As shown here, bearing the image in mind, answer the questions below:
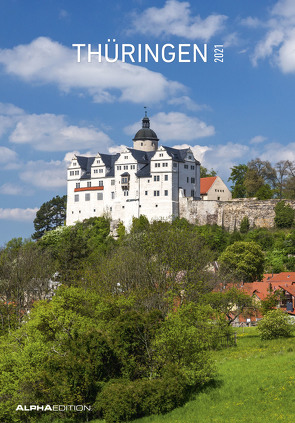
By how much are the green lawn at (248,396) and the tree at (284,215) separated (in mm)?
50835

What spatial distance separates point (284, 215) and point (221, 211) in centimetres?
977

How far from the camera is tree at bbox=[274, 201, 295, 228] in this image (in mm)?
90250

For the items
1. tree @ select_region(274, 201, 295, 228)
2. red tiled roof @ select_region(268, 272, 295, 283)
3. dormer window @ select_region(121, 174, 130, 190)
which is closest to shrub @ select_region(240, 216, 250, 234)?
tree @ select_region(274, 201, 295, 228)

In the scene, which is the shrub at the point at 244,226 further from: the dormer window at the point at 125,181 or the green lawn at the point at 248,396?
the green lawn at the point at 248,396

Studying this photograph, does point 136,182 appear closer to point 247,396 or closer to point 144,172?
point 144,172

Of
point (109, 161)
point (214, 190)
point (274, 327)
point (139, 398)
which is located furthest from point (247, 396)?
point (109, 161)

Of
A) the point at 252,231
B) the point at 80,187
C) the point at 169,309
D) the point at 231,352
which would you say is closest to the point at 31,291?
the point at 169,309

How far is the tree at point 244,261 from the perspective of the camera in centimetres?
7406

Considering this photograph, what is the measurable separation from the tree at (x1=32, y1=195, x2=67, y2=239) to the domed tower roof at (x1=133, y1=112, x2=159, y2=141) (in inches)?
779

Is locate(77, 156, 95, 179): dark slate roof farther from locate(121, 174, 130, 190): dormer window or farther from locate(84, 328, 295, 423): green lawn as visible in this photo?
locate(84, 328, 295, 423): green lawn

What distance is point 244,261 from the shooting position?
244 feet

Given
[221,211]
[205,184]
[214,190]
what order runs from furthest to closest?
[205,184] → [214,190] → [221,211]

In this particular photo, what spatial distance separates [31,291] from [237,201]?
4119 cm

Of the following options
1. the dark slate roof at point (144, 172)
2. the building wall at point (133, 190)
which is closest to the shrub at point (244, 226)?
the building wall at point (133, 190)
